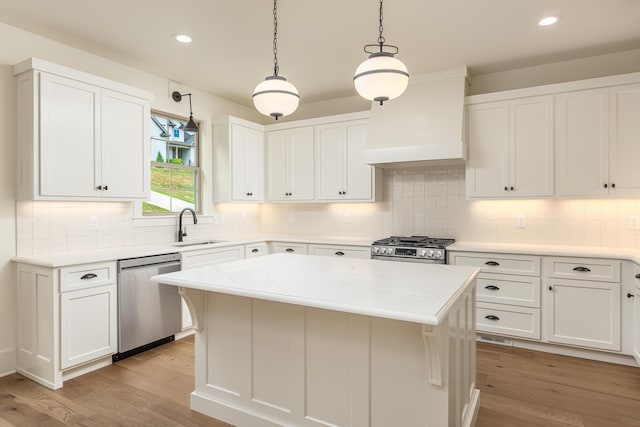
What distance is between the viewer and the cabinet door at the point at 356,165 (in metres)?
4.45

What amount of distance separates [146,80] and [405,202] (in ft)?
→ 10.4

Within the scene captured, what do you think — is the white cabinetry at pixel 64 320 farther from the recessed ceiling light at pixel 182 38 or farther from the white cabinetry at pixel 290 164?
the white cabinetry at pixel 290 164

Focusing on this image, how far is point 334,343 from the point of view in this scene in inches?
76.0

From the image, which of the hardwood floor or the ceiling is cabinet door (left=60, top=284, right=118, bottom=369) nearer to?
the hardwood floor

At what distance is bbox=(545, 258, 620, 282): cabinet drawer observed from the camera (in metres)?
3.10

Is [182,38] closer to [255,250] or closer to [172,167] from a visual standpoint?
[172,167]

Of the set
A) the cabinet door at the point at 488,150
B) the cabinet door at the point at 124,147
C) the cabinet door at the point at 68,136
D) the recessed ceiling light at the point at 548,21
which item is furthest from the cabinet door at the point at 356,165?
the cabinet door at the point at 68,136

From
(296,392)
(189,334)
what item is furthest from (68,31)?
(296,392)

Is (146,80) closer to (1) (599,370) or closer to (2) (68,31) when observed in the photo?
(2) (68,31)

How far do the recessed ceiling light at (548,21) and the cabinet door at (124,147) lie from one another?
349 centimetres

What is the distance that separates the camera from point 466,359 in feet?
7.00

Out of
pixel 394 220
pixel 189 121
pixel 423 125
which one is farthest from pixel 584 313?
pixel 189 121

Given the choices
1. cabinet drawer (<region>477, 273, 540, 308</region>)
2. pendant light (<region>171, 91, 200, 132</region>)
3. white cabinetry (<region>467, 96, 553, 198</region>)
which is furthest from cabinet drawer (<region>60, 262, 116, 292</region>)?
white cabinetry (<region>467, 96, 553, 198</region>)

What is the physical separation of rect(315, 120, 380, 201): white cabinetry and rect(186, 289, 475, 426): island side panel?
2455 mm
